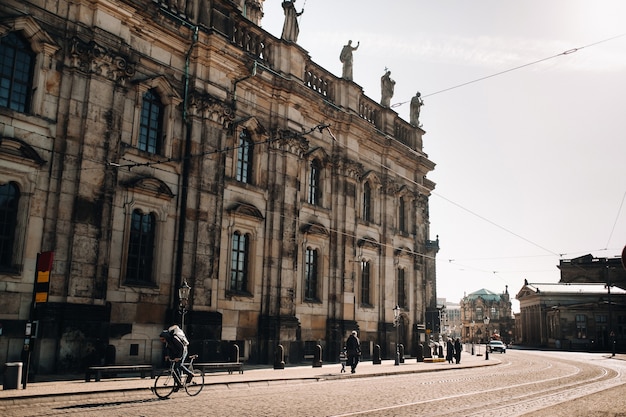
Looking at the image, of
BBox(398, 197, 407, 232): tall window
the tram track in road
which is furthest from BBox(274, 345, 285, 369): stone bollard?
BBox(398, 197, 407, 232): tall window

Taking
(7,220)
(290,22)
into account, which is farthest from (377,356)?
(7,220)

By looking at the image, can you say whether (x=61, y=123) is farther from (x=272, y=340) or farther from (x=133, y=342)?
(x=272, y=340)

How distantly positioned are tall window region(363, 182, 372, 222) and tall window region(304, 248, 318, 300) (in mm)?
6103

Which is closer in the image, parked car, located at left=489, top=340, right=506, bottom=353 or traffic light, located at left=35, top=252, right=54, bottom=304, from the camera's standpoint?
traffic light, located at left=35, top=252, right=54, bottom=304

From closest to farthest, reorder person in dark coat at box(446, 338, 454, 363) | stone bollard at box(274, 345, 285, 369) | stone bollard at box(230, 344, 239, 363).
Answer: stone bollard at box(230, 344, 239, 363) → stone bollard at box(274, 345, 285, 369) → person in dark coat at box(446, 338, 454, 363)

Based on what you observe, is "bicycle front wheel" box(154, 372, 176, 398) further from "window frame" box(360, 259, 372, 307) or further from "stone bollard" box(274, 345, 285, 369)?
"window frame" box(360, 259, 372, 307)

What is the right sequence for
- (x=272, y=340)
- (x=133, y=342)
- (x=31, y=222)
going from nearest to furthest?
(x=31, y=222), (x=133, y=342), (x=272, y=340)

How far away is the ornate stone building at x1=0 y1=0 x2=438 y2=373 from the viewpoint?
61.8 feet

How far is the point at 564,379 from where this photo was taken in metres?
24.3

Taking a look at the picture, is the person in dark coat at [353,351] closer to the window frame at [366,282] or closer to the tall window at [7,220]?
the window frame at [366,282]

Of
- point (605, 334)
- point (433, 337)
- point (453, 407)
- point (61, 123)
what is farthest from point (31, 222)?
point (605, 334)

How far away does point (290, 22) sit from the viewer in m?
30.4

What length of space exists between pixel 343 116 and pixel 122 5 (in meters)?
14.9

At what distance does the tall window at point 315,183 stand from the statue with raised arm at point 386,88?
30.9 ft
